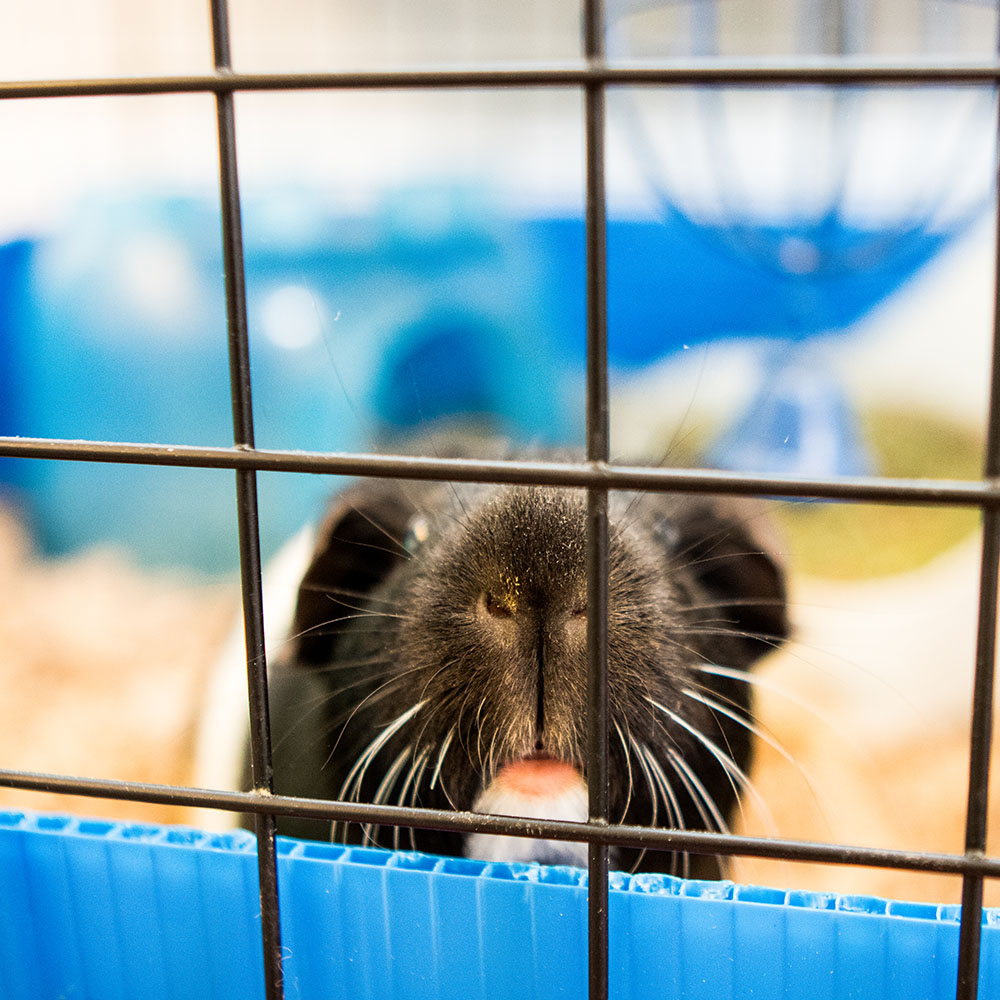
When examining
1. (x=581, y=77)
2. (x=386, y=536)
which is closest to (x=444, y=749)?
(x=386, y=536)

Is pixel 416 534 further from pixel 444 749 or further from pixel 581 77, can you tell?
pixel 581 77

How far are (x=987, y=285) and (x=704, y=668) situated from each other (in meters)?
0.52

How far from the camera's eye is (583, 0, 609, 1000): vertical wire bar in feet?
1.87

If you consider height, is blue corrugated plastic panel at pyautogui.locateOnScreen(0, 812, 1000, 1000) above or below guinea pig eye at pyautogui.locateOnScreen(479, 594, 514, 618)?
below

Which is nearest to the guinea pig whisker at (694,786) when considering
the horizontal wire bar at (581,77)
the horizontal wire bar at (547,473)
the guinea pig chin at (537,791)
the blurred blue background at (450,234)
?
the guinea pig chin at (537,791)

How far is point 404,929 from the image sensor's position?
79 centimetres

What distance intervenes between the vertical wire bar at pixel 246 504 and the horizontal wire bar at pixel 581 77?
1.5 inches

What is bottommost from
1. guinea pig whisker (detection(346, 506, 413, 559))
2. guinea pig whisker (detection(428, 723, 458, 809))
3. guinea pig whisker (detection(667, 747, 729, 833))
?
guinea pig whisker (detection(667, 747, 729, 833))

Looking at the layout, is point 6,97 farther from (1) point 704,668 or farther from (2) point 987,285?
(2) point 987,285

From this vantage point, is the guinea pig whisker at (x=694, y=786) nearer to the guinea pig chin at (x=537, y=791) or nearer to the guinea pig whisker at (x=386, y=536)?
the guinea pig chin at (x=537, y=791)

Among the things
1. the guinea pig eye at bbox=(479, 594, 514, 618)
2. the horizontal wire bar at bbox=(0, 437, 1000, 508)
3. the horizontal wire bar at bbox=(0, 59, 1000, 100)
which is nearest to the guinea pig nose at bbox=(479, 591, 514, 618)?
the guinea pig eye at bbox=(479, 594, 514, 618)

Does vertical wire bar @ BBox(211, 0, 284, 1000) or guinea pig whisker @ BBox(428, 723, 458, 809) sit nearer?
vertical wire bar @ BBox(211, 0, 284, 1000)

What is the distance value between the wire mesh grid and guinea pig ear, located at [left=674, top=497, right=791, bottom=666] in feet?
2.27

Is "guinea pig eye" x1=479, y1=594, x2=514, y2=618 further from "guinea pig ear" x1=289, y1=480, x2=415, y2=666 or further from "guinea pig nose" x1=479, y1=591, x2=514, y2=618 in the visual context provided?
"guinea pig ear" x1=289, y1=480, x2=415, y2=666
